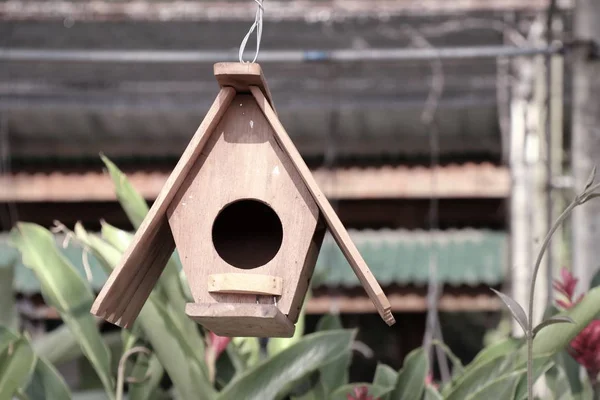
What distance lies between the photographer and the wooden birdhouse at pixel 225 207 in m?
1.33

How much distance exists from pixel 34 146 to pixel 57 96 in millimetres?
455

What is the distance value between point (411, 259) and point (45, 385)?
4.00 m

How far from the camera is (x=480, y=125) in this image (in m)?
6.18

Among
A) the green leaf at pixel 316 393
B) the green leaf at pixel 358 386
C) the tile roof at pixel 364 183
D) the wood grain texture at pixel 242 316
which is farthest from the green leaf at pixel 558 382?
the tile roof at pixel 364 183

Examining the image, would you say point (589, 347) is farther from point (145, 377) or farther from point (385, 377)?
point (145, 377)

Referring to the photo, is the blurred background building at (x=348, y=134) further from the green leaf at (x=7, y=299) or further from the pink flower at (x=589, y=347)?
the pink flower at (x=589, y=347)

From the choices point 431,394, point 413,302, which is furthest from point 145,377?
point 413,302

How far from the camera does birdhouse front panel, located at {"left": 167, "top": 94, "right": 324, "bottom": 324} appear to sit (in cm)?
138

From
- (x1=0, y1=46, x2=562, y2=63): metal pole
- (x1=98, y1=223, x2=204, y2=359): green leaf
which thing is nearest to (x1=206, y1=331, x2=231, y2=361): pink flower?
(x1=98, y1=223, x2=204, y2=359): green leaf

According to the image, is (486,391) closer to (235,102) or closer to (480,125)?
(235,102)

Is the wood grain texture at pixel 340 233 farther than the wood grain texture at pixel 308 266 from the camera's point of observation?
No

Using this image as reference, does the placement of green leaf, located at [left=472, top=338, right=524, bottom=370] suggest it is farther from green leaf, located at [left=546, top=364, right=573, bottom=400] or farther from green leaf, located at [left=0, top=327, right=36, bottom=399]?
green leaf, located at [left=0, top=327, right=36, bottom=399]

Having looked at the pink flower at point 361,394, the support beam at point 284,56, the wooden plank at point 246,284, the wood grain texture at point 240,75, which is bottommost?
the pink flower at point 361,394

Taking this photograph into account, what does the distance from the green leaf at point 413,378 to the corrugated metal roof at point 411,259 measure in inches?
135
